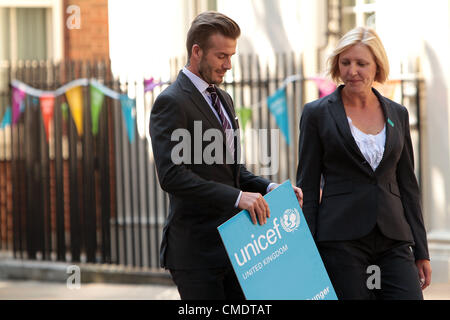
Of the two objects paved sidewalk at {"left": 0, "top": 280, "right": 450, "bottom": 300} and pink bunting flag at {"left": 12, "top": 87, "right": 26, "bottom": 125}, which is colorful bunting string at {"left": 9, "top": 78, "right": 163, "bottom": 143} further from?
paved sidewalk at {"left": 0, "top": 280, "right": 450, "bottom": 300}

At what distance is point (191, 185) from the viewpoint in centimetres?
335

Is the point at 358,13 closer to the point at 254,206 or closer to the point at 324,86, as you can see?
the point at 324,86

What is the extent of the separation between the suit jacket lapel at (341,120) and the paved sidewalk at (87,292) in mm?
4526

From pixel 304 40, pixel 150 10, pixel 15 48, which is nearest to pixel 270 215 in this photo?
pixel 304 40

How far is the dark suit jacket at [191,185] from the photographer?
11.1 feet

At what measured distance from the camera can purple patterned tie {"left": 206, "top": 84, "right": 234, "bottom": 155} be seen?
3.59 metres

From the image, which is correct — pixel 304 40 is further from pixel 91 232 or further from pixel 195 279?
pixel 195 279

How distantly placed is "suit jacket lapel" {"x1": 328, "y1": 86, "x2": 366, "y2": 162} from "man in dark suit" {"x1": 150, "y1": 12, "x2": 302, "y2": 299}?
1.81 feet

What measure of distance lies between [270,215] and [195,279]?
1.44 ft

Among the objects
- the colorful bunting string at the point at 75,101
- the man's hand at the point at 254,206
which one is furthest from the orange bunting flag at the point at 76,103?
the man's hand at the point at 254,206

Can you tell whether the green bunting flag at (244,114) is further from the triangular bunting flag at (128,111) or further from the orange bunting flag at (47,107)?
the orange bunting flag at (47,107)

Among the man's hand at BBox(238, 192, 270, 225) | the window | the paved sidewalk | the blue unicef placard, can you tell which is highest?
the window

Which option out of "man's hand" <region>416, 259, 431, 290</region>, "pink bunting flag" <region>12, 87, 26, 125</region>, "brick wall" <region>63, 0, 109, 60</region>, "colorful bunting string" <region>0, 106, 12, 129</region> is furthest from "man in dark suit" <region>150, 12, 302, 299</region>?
"brick wall" <region>63, 0, 109, 60</region>

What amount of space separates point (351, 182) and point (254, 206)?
2.24 ft
